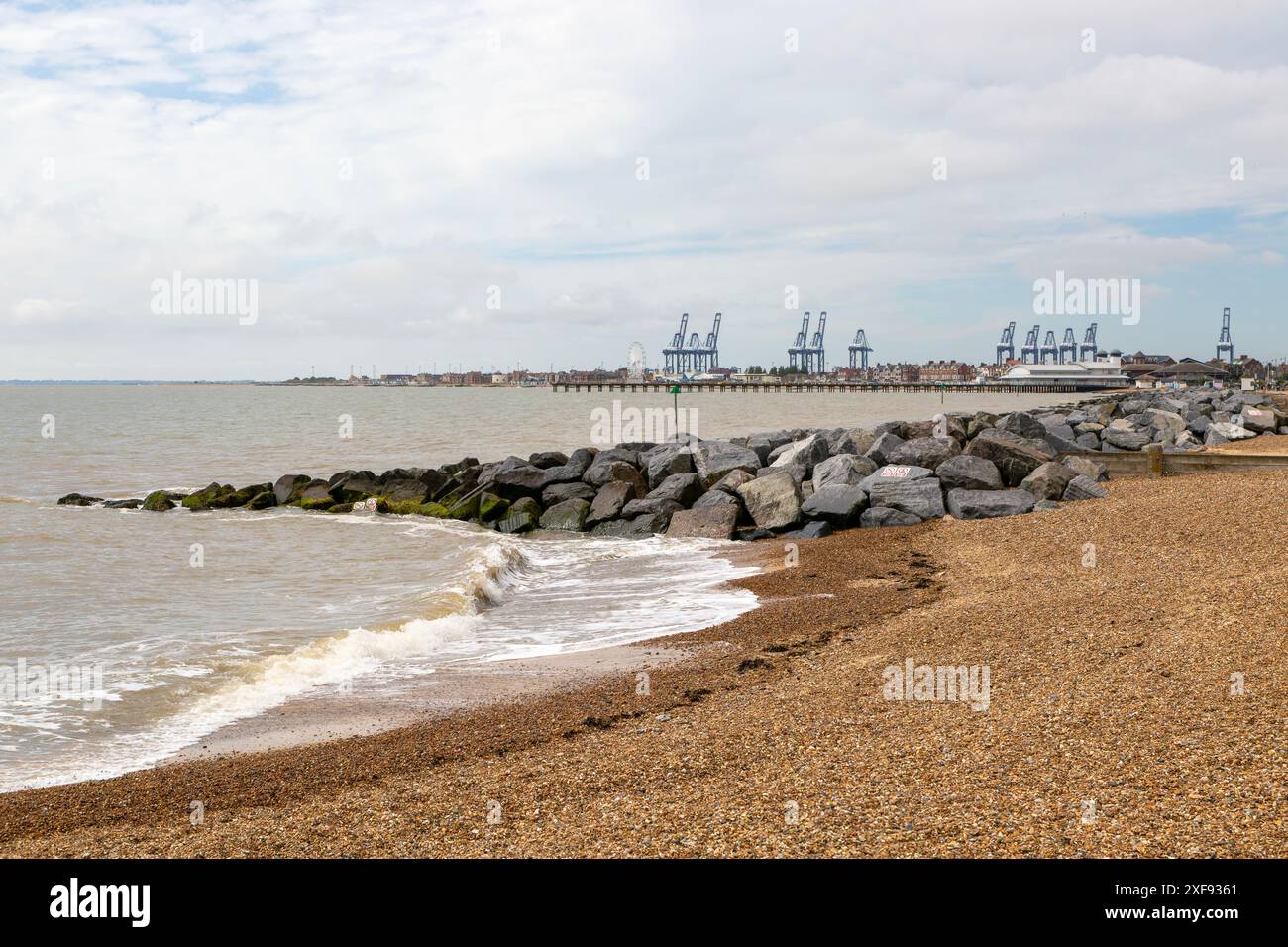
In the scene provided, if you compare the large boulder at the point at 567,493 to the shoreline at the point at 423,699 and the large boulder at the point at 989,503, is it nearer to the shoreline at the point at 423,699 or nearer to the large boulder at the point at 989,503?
the large boulder at the point at 989,503

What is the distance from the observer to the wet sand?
16.0 feet

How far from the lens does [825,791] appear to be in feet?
17.9

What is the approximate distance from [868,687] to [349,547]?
13.7 metres

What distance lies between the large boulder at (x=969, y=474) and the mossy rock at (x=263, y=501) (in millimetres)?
18026

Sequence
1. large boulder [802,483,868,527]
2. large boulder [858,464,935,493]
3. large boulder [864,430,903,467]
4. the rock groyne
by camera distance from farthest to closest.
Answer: large boulder [864,430,903,467], large boulder [858,464,935,493], the rock groyne, large boulder [802,483,868,527]

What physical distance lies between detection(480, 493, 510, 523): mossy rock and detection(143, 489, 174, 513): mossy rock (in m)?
9.90

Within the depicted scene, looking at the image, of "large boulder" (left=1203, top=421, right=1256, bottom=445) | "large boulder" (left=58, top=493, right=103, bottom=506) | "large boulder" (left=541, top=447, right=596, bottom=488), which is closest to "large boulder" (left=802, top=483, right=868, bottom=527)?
"large boulder" (left=541, top=447, right=596, bottom=488)

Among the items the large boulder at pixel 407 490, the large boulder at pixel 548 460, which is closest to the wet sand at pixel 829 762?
the large boulder at pixel 548 460

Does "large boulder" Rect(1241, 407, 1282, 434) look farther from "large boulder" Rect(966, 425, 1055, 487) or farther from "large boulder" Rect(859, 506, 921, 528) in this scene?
"large boulder" Rect(859, 506, 921, 528)

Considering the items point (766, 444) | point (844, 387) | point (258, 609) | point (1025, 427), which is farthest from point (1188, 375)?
point (258, 609)

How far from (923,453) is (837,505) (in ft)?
13.7

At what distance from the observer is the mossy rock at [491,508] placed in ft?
74.3

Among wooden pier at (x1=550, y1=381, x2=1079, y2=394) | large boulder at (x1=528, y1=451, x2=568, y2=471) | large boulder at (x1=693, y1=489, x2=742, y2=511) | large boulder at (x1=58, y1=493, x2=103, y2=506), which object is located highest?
wooden pier at (x1=550, y1=381, x2=1079, y2=394)

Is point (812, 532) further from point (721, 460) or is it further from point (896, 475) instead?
point (721, 460)
